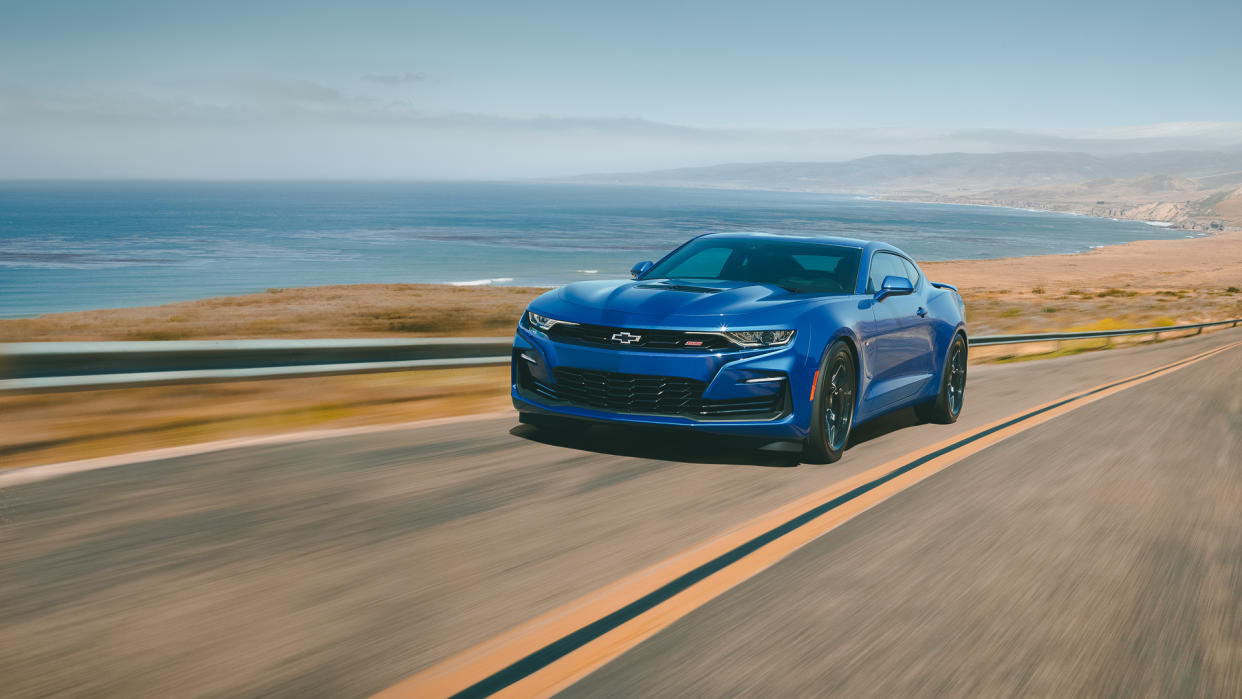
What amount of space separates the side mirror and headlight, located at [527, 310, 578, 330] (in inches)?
98.5

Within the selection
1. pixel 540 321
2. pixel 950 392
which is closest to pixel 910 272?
pixel 950 392

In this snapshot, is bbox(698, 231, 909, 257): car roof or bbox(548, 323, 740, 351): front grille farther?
bbox(698, 231, 909, 257): car roof

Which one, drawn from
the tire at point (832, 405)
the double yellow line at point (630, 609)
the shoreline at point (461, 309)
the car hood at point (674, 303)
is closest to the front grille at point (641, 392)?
the car hood at point (674, 303)

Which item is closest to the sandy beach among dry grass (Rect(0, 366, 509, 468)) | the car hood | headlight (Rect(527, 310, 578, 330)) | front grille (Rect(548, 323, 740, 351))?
dry grass (Rect(0, 366, 509, 468))

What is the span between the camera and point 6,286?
199 feet

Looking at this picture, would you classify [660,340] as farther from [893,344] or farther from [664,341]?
[893,344]

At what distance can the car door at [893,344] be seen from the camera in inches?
301

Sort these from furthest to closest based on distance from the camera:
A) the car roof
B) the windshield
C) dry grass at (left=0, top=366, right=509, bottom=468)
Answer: the car roof < the windshield < dry grass at (left=0, top=366, right=509, bottom=468)

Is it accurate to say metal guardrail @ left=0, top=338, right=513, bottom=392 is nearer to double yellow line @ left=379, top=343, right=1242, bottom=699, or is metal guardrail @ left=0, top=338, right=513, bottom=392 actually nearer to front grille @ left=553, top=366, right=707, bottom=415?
front grille @ left=553, top=366, right=707, bottom=415

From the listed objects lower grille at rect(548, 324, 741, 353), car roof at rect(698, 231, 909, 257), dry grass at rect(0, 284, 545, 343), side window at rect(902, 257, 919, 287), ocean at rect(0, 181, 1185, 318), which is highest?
car roof at rect(698, 231, 909, 257)

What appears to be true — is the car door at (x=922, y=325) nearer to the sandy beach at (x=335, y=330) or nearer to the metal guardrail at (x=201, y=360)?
the sandy beach at (x=335, y=330)

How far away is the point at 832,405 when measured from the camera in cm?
700

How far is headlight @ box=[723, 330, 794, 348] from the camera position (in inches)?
254

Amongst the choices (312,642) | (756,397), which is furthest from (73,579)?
(756,397)
